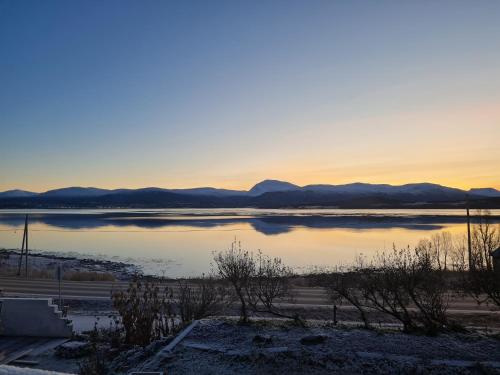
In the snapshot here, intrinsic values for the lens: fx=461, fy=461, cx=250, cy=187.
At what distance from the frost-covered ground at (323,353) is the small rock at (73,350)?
157 centimetres

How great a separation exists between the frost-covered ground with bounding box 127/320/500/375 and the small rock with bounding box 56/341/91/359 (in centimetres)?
157

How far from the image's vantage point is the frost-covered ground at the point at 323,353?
6.92m

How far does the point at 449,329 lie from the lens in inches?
348

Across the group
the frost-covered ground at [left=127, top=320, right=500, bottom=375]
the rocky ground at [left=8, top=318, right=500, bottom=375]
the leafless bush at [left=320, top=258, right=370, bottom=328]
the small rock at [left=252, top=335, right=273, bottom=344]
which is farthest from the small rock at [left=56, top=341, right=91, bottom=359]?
the leafless bush at [left=320, top=258, right=370, bottom=328]

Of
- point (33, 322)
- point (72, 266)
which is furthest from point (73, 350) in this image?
point (72, 266)

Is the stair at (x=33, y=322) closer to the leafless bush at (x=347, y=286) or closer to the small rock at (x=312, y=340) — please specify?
the small rock at (x=312, y=340)

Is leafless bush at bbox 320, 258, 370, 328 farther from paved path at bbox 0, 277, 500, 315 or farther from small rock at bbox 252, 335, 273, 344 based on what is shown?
small rock at bbox 252, 335, 273, 344

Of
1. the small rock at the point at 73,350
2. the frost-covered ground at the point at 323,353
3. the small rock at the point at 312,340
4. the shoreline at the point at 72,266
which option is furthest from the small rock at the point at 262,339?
the shoreline at the point at 72,266

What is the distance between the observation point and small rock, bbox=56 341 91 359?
965cm

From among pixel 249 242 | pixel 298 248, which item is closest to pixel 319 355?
pixel 298 248

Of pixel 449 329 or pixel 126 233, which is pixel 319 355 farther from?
pixel 126 233

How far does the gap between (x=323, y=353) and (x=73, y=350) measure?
552 centimetres

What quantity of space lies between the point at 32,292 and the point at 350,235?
46.0 m

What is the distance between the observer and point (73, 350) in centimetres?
976
